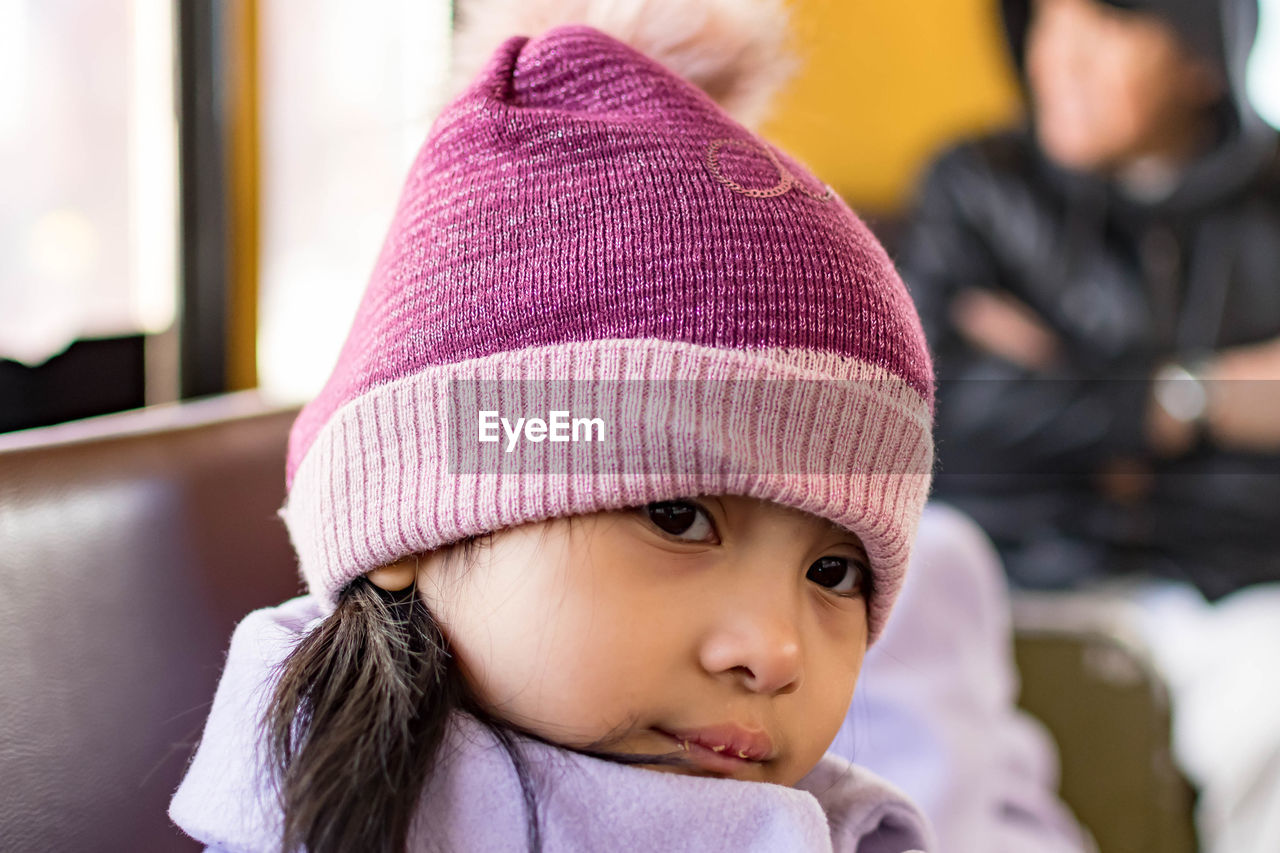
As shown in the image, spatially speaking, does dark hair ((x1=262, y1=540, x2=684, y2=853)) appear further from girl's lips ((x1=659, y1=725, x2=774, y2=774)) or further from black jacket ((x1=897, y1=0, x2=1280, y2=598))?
black jacket ((x1=897, y1=0, x2=1280, y2=598))

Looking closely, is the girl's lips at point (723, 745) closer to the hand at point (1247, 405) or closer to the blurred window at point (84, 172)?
the blurred window at point (84, 172)

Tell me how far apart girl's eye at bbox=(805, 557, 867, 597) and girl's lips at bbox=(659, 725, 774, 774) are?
0.09 m

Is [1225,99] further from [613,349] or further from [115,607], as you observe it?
[115,607]

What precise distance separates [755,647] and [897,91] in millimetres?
2567

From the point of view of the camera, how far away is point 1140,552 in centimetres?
191

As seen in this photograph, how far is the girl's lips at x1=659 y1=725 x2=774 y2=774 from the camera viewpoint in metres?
0.50

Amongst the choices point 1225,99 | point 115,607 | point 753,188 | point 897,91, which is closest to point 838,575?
point 753,188

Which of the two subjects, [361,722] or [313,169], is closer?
[361,722]

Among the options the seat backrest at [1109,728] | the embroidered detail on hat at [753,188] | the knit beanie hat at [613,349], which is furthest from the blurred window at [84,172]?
the seat backrest at [1109,728]

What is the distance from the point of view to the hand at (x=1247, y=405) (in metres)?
1.83

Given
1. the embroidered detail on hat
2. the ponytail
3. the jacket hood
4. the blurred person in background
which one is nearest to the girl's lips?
the ponytail

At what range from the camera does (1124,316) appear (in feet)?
6.65

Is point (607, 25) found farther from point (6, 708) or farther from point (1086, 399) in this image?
point (1086, 399)

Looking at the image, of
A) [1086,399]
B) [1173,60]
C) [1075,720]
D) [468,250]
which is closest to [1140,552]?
[1086,399]
